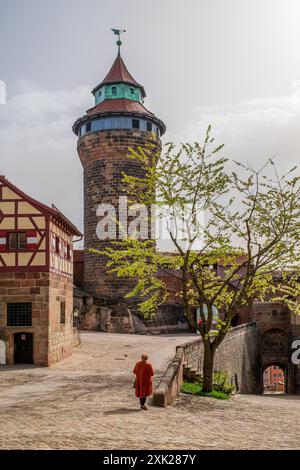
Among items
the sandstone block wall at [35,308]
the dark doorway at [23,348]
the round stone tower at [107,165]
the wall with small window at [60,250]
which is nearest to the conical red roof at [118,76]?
the round stone tower at [107,165]

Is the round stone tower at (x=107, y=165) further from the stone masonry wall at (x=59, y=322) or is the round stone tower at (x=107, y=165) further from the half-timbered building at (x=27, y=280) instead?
the half-timbered building at (x=27, y=280)

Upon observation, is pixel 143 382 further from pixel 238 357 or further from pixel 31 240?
pixel 238 357

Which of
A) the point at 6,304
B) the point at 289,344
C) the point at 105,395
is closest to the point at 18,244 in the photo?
the point at 6,304

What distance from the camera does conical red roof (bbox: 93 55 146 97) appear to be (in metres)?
44.0

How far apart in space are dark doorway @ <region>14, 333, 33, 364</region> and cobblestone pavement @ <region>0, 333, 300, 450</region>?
202 cm

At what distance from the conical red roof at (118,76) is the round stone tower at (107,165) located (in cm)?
224

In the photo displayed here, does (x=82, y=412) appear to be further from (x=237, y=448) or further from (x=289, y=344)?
(x=289, y=344)

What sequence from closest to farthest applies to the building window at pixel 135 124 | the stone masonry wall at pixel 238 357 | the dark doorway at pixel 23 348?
the dark doorway at pixel 23 348
the stone masonry wall at pixel 238 357
the building window at pixel 135 124

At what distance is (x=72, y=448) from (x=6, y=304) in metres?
13.8

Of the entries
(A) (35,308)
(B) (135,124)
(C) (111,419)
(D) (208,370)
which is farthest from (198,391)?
(B) (135,124)

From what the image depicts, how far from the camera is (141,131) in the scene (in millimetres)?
40938

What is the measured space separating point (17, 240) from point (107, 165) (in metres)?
19.3

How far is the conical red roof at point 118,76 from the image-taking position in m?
44.0

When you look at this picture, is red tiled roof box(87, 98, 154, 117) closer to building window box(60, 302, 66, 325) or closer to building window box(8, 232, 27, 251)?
building window box(60, 302, 66, 325)
